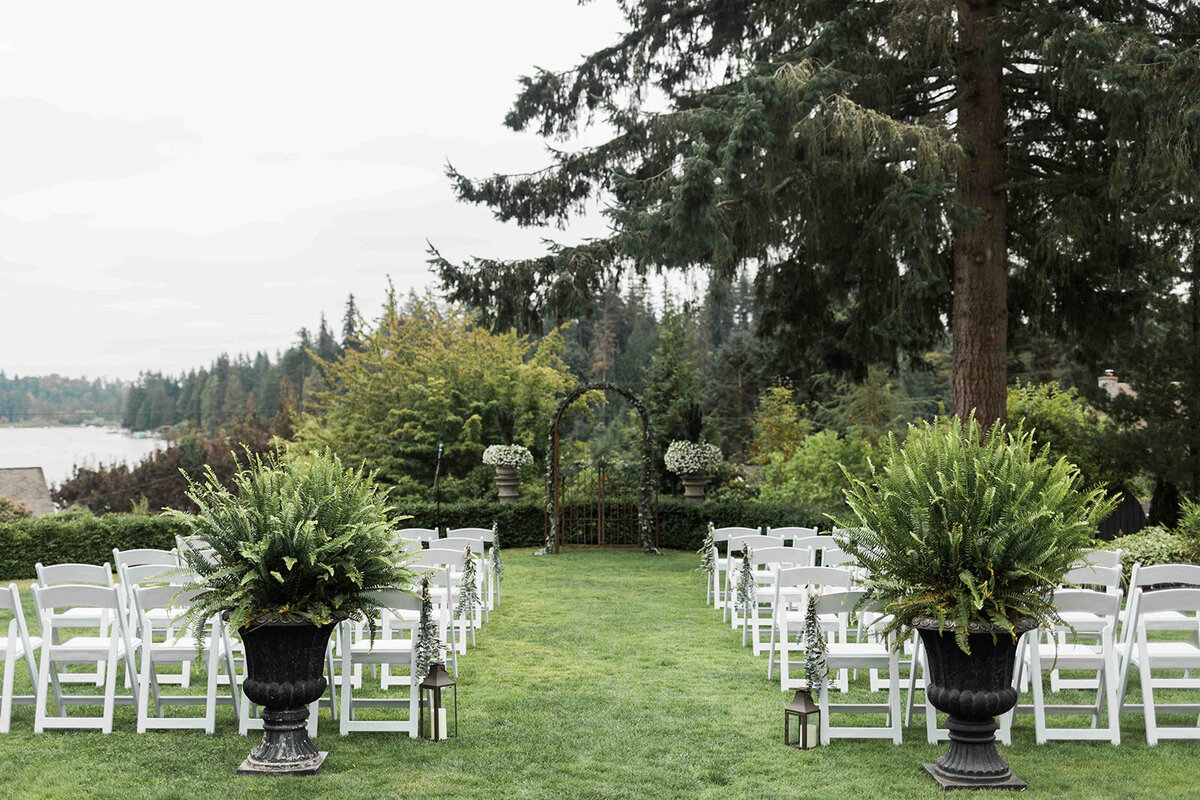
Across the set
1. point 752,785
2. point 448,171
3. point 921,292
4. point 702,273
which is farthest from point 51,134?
point 752,785

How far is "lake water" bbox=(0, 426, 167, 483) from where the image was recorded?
40.4 metres

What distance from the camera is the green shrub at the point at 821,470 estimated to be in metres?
17.6

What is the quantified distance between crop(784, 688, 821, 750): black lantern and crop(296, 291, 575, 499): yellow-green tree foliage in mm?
15139

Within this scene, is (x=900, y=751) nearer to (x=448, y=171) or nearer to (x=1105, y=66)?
(x=1105, y=66)

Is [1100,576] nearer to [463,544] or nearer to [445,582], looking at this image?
[445,582]

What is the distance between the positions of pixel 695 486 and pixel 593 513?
1867 mm

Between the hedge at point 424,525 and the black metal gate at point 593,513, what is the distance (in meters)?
0.46

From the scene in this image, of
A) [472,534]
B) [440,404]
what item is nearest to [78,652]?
[472,534]

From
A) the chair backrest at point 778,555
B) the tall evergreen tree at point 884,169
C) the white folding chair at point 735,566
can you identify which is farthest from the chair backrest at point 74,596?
the tall evergreen tree at point 884,169

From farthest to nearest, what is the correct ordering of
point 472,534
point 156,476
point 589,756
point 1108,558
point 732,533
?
point 156,476
point 732,533
point 472,534
point 1108,558
point 589,756

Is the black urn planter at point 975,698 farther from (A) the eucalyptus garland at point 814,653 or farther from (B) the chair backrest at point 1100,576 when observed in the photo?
(B) the chair backrest at point 1100,576

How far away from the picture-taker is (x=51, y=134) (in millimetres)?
26812

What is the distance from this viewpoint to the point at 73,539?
1448 centimetres

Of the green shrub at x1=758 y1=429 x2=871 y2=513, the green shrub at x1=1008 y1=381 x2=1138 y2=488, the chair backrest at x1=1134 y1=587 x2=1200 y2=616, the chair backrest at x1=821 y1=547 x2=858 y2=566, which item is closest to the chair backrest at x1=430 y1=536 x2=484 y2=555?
the chair backrest at x1=821 y1=547 x2=858 y2=566
